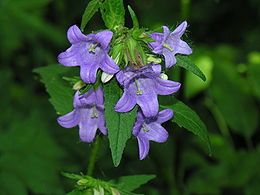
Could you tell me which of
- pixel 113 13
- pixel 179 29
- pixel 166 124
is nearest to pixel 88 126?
pixel 113 13

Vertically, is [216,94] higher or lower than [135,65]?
lower

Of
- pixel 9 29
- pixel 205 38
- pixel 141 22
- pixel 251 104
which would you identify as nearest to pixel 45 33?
pixel 9 29

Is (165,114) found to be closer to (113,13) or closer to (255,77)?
(113,13)

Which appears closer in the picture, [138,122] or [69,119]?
[138,122]

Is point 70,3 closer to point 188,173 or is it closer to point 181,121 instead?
point 188,173

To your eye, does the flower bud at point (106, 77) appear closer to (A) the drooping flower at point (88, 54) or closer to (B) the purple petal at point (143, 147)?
(A) the drooping flower at point (88, 54)

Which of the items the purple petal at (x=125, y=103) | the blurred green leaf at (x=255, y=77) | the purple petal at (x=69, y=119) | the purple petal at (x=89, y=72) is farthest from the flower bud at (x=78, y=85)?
the blurred green leaf at (x=255, y=77)
